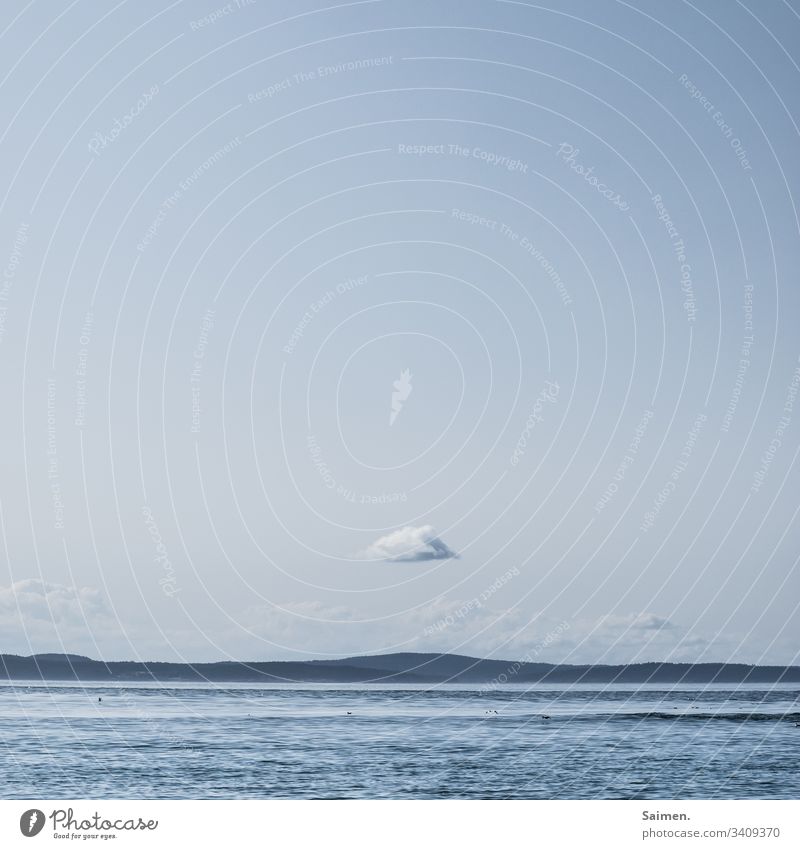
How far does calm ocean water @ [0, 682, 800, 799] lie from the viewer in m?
27.7

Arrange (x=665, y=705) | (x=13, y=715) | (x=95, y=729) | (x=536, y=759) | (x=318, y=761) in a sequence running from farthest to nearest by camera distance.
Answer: (x=665, y=705) → (x=13, y=715) → (x=95, y=729) → (x=536, y=759) → (x=318, y=761)

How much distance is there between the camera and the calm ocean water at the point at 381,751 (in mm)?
27672

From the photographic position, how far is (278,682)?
96688 millimetres

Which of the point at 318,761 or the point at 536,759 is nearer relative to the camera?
the point at 318,761

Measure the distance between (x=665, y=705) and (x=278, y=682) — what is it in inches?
1322

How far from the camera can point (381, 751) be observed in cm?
3666
